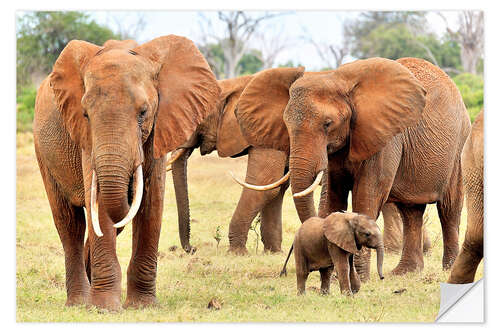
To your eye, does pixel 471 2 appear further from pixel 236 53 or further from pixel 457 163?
pixel 236 53

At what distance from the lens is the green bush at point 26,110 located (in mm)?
8617

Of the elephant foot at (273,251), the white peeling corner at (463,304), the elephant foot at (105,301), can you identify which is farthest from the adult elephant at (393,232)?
the elephant foot at (105,301)

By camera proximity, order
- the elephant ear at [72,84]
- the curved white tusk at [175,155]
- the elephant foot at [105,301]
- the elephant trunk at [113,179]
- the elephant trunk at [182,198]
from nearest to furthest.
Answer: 1. the elephant trunk at [113,179]
2. the elephant ear at [72,84]
3. the elephant foot at [105,301]
4. the elephant trunk at [182,198]
5. the curved white tusk at [175,155]

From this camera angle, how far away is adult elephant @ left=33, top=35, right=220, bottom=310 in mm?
6477

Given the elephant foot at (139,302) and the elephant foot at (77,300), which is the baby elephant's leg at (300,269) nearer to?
the elephant foot at (139,302)

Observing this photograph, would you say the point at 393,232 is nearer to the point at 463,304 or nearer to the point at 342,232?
the point at 342,232

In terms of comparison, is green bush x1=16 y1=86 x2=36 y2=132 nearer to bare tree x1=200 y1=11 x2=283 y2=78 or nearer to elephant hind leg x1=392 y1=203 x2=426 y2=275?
bare tree x1=200 y1=11 x2=283 y2=78

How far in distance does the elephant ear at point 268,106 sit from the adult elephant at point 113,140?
3.52 feet

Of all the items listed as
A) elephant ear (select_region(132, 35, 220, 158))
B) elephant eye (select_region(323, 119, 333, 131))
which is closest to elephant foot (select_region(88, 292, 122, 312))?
elephant ear (select_region(132, 35, 220, 158))

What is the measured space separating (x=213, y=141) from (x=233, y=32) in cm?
98

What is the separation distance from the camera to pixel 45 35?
902 cm

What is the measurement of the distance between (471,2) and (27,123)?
3.22 m

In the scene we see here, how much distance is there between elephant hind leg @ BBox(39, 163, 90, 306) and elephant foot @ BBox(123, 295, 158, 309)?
0.44 m
